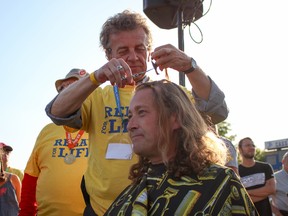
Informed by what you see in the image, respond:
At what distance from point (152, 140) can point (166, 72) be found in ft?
1.55

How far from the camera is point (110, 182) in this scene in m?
2.53

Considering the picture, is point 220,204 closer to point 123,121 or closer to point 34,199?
point 123,121

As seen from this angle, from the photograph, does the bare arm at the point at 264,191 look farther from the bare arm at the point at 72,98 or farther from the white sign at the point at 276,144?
the white sign at the point at 276,144

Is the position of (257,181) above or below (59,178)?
below

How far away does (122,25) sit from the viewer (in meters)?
2.77

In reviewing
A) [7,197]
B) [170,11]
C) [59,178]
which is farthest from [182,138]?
[7,197]

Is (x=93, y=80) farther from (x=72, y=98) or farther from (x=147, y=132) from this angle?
(x=147, y=132)

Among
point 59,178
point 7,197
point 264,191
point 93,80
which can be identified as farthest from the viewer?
point 264,191

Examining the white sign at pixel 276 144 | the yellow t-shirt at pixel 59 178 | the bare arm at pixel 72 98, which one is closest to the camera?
the bare arm at pixel 72 98

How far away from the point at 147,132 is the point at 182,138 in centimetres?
→ 18

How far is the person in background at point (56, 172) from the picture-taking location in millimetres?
3877

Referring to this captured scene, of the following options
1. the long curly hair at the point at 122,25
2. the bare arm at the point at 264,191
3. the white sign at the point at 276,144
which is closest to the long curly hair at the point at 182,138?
the long curly hair at the point at 122,25

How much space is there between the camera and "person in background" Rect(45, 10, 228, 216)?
2.38 meters

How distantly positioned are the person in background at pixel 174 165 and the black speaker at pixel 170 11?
1.70m
